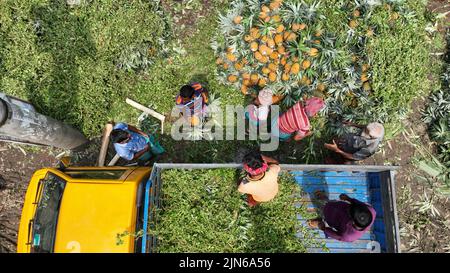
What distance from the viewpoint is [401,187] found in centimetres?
668

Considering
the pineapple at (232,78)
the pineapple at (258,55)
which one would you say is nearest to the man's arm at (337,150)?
the pineapple at (258,55)

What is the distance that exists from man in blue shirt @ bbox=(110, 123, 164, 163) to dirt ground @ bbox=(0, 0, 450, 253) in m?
1.30

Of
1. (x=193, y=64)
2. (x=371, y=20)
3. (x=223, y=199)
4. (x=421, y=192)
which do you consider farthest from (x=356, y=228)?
(x=193, y=64)

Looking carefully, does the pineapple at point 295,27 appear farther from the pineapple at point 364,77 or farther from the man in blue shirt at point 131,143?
the man in blue shirt at point 131,143

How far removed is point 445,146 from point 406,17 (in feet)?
8.33

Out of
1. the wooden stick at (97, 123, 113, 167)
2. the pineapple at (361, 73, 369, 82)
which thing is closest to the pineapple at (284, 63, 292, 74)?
the pineapple at (361, 73, 369, 82)

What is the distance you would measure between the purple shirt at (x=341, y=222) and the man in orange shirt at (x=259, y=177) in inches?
35.0

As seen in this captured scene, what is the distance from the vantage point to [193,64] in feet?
23.7

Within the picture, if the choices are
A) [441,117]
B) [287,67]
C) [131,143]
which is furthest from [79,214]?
[441,117]

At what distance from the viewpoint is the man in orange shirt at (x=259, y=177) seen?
15.5 ft

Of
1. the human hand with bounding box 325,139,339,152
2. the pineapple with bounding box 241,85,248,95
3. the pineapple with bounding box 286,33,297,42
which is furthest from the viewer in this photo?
the pineapple with bounding box 241,85,248,95

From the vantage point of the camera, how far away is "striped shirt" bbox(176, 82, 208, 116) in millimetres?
6004

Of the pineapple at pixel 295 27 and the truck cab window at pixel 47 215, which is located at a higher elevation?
the pineapple at pixel 295 27

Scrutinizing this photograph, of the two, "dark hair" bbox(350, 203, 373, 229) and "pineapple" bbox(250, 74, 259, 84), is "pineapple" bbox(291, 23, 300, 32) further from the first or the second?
"dark hair" bbox(350, 203, 373, 229)
